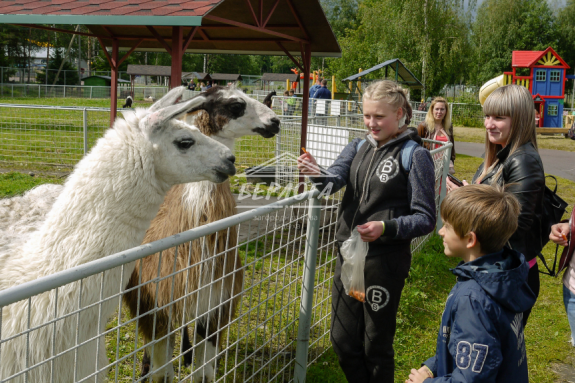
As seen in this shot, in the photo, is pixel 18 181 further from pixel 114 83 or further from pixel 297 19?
pixel 297 19

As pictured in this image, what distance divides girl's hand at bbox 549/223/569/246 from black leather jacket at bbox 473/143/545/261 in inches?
4.0

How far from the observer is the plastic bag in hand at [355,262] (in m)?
2.45

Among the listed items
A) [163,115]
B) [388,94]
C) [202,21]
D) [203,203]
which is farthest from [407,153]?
[202,21]

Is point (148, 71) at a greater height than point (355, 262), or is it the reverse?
point (148, 71)

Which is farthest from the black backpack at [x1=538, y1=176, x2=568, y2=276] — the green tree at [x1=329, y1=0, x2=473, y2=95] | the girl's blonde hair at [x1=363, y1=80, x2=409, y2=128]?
the green tree at [x1=329, y1=0, x2=473, y2=95]

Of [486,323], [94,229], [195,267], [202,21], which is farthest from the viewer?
[202,21]

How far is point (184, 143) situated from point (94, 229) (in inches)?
23.7

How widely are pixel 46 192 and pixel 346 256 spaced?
2.81 metres

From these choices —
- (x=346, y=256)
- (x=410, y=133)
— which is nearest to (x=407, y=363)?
(x=346, y=256)

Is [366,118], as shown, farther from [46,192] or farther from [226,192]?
[46,192]

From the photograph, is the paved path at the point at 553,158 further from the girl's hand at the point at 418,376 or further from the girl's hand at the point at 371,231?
the girl's hand at the point at 418,376

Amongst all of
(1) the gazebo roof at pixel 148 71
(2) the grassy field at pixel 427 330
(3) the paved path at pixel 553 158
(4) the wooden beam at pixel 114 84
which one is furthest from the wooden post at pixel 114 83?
(1) the gazebo roof at pixel 148 71

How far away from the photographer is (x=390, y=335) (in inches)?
99.0

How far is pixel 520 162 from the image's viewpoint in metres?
2.44
